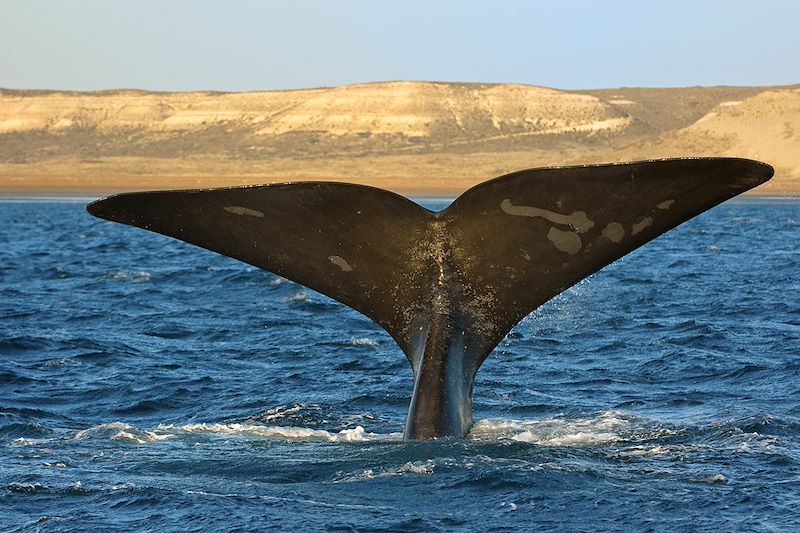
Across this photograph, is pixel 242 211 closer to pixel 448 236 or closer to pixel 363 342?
pixel 448 236

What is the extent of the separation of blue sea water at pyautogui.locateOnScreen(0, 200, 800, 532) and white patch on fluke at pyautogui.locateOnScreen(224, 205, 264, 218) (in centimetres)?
154

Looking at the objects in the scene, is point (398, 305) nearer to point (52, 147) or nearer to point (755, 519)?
point (755, 519)

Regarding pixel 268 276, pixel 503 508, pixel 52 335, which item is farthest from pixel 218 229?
pixel 268 276

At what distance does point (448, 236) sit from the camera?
7117 millimetres

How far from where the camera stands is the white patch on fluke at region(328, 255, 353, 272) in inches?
285

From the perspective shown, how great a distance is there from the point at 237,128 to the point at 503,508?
403 ft

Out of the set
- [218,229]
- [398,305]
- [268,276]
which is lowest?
[268,276]

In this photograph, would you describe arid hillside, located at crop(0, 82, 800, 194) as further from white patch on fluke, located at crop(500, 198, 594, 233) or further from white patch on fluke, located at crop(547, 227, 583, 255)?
white patch on fluke, located at crop(500, 198, 594, 233)

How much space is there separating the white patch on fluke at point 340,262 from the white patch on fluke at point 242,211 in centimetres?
57

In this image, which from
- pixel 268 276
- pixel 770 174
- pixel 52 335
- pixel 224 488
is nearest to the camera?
pixel 770 174

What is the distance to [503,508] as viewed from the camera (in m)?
6.89

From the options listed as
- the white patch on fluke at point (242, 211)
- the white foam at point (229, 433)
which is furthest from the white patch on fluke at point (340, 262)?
the white foam at point (229, 433)

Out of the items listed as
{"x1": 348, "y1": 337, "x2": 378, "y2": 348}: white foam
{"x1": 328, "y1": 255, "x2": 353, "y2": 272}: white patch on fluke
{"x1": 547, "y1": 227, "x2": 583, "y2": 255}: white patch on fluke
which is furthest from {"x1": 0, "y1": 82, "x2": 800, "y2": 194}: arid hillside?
{"x1": 547, "y1": 227, "x2": 583, "y2": 255}: white patch on fluke

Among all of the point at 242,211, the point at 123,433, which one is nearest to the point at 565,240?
the point at 242,211
